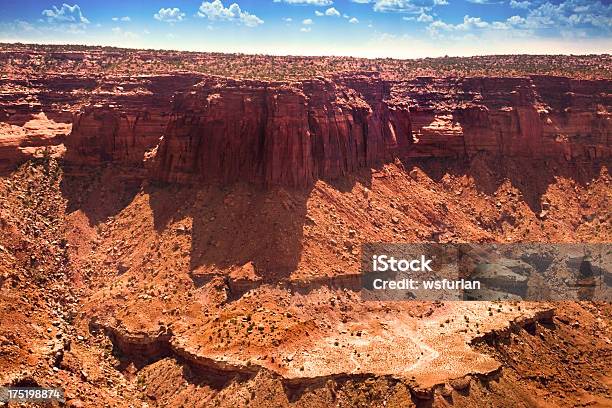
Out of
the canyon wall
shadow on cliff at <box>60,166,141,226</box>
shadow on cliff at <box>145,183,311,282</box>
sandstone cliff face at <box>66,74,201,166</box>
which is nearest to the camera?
shadow on cliff at <box>145,183,311,282</box>

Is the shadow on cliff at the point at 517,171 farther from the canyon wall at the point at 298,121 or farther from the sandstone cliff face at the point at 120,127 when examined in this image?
the sandstone cliff face at the point at 120,127

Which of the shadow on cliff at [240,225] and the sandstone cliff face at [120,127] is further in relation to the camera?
the sandstone cliff face at [120,127]

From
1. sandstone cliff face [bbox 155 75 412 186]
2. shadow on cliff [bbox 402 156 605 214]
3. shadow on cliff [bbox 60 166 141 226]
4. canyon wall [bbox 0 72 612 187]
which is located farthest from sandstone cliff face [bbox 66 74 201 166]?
shadow on cliff [bbox 402 156 605 214]

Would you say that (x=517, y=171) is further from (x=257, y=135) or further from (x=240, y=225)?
(x=240, y=225)

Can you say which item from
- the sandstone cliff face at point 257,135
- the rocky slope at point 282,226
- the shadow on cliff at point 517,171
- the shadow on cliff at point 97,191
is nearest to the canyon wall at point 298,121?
the sandstone cliff face at point 257,135

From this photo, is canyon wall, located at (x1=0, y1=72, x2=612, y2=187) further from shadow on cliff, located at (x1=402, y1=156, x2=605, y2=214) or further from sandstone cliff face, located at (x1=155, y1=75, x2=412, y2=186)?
shadow on cliff, located at (x1=402, y1=156, x2=605, y2=214)
